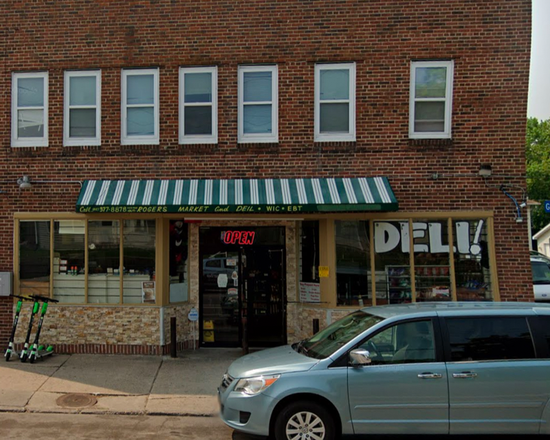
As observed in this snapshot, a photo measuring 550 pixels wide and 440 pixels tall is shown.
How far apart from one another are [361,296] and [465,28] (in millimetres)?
5632

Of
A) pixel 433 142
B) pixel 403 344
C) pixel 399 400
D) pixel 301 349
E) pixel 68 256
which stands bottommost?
pixel 399 400

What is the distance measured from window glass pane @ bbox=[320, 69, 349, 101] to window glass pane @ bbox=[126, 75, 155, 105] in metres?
3.42

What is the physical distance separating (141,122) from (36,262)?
349 centimetres

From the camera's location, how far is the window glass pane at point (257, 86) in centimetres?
1055

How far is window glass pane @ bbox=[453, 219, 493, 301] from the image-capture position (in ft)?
33.5

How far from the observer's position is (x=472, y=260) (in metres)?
10.2

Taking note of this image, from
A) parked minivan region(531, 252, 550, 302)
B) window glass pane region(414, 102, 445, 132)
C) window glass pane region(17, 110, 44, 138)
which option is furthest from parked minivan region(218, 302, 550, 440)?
parked minivan region(531, 252, 550, 302)

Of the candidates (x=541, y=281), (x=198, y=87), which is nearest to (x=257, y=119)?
(x=198, y=87)

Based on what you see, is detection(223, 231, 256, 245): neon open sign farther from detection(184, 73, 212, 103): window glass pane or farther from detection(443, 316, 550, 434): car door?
detection(443, 316, 550, 434): car door

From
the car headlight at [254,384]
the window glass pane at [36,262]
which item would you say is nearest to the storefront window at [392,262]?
the car headlight at [254,384]

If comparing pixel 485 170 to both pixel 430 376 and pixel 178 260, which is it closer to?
pixel 430 376

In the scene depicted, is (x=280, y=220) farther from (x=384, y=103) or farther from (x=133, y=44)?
(x=133, y=44)

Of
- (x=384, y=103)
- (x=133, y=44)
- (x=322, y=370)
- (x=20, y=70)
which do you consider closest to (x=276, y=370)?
(x=322, y=370)

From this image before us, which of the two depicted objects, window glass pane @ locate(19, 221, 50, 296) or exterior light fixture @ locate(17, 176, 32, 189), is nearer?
exterior light fixture @ locate(17, 176, 32, 189)
